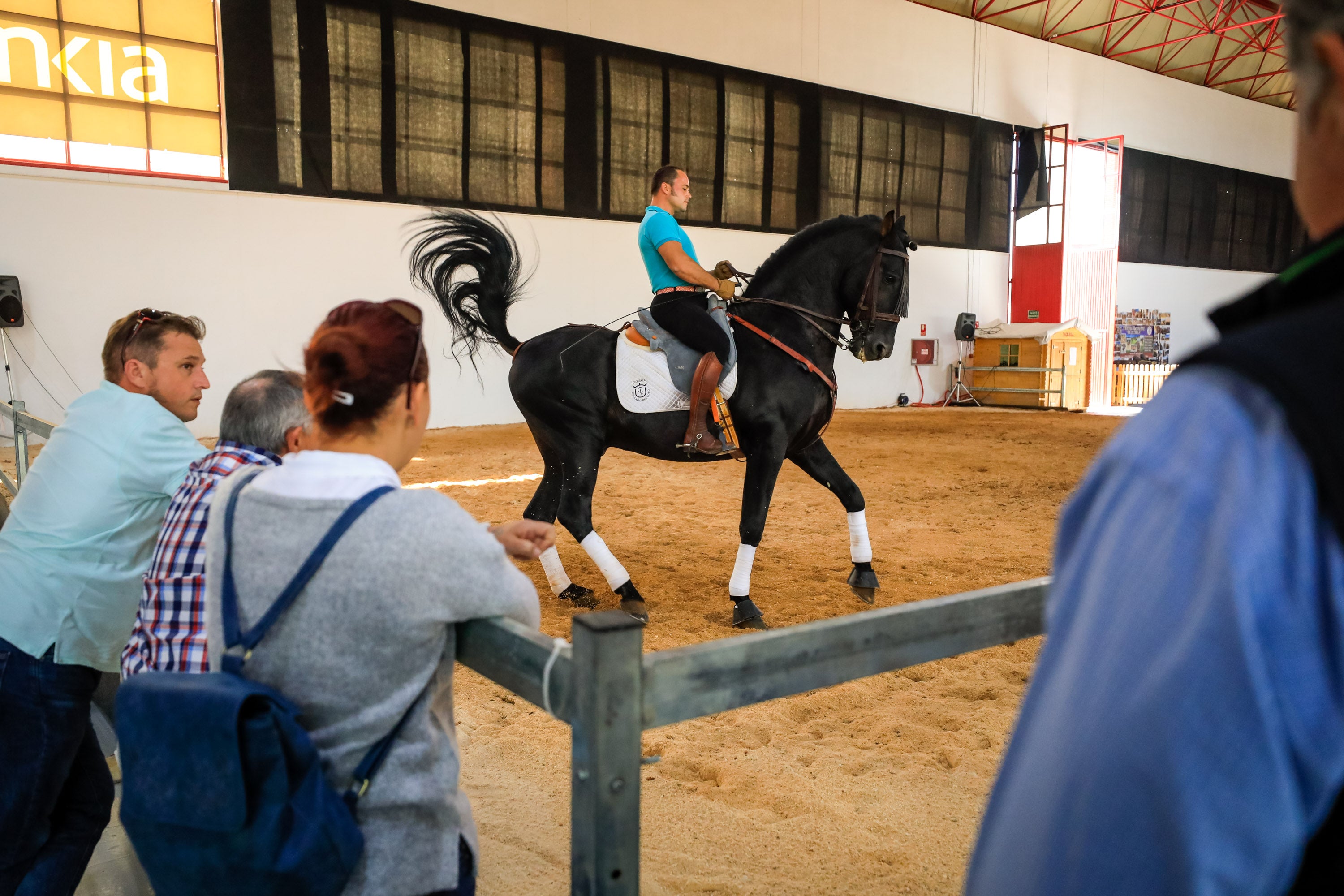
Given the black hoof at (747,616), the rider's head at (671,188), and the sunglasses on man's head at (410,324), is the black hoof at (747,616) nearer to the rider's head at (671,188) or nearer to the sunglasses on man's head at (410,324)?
the rider's head at (671,188)

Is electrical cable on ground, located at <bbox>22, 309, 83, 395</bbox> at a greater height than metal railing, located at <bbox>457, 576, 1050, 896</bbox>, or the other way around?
electrical cable on ground, located at <bbox>22, 309, 83, 395</bbox>

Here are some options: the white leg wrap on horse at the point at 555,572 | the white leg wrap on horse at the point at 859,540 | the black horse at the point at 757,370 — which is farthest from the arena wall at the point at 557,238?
the white leg wrap on horse at the point at 859,540

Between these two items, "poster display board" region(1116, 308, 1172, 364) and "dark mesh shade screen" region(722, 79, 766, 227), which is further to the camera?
"poster display board" region(1116, 308, 1172, 364)

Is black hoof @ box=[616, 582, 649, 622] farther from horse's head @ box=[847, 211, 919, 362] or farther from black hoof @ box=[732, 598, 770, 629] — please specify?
horse's head @ box=[847, 211, 919, 362]

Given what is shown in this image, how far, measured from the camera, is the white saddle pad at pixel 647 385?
4523 mm

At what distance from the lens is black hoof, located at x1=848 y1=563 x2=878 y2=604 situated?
4.68 meters

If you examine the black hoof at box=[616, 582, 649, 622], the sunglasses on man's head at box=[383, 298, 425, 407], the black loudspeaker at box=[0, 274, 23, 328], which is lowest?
the black hoof at box=[616, 582, 649, 622]

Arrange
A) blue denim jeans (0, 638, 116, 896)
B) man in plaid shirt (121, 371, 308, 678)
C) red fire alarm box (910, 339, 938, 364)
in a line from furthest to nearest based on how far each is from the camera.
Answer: red fire alarm box (910, 339, 938, 364), blue denim jeans (0, 638, 116, 896), man in plaid shirt (121, 371, 308, 678)

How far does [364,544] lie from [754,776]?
6.55 feet

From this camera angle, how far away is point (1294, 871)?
53cm

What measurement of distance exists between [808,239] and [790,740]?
106 inches

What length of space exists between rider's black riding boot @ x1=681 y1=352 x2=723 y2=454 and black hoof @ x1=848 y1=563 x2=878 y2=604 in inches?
39.5

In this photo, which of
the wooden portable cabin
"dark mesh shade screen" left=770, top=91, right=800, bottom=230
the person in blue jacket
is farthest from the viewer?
the wooden portable cabin

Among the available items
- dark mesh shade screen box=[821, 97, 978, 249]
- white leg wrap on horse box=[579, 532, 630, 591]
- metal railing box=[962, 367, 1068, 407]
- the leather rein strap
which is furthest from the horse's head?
metal railing box=[962, 367, 1068, 407]
